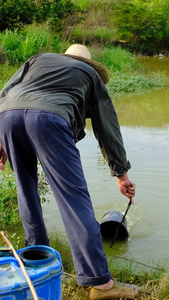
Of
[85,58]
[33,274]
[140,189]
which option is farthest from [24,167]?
[140,189]

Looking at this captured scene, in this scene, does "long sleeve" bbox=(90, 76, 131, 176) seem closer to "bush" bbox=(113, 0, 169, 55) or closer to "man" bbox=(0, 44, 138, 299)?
"man" bbox=(0, 44, 138, 299)

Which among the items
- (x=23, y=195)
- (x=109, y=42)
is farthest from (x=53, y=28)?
(x=23, y=195)

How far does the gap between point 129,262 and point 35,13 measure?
630 inches

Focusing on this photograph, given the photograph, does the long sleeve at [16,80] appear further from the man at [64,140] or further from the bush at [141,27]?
the bush at [141,27]

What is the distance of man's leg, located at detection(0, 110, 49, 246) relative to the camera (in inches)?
105

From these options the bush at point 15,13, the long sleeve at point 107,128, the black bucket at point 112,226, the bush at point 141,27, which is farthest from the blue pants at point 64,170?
the bush at point 141,27

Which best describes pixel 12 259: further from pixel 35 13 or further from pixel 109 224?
pixel 35 13

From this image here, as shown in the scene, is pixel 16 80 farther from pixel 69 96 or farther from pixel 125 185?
pixel 125 185

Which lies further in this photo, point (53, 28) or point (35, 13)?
point (53, 28)

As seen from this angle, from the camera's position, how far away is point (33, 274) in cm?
201

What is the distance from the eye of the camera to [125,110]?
10211 mm

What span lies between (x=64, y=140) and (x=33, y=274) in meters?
0.86

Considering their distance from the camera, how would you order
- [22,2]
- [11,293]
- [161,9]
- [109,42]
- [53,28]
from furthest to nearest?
[161,9]
[109,42]
[53,28]
[22,2]
[11,293]

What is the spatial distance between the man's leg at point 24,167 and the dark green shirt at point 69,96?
0.10 metres
